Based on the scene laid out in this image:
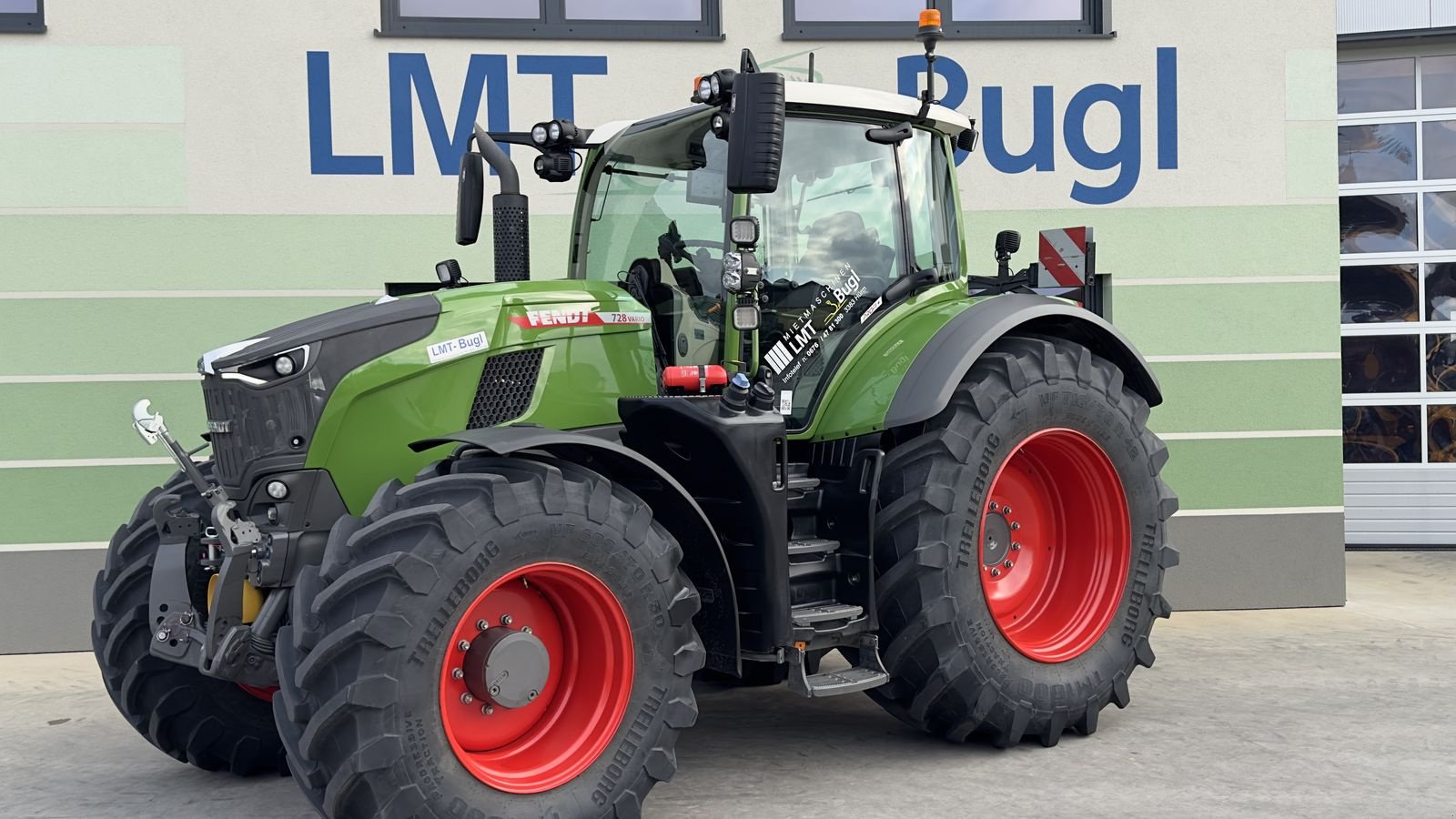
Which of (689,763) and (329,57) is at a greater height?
(329,57)

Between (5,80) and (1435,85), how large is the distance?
30.8 ft

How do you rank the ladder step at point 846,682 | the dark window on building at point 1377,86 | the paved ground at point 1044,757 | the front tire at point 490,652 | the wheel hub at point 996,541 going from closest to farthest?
the front tire at point 490,652 → the paved ground at point 1044,757 → the ladder step at point 846,682 → the wheel hub at point 996,541 → the dark window on building at point 1377,86

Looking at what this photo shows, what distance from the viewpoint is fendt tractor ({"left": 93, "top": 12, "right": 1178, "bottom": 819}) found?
375 centimetres

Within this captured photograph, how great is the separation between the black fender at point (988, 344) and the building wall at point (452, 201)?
2.18 metres

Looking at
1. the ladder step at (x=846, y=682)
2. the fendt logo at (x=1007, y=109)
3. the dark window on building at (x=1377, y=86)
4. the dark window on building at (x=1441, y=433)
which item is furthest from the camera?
the dark window on building at (x=1377, y=86)

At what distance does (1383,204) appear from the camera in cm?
985

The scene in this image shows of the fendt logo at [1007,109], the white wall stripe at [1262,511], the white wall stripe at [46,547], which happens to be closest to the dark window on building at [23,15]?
the fendt logo at [1007,109]

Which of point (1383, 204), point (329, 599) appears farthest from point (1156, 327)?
point (329, 599)

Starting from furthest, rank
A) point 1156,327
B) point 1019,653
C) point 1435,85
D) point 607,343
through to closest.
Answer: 1. point 1435,85
2. point 1156,327
3. point 1019,653
4. point 607,343

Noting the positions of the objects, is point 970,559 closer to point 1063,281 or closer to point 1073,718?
point 1073,718

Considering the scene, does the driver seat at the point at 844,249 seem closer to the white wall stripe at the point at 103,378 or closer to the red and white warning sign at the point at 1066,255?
the red and white warning sign at the point at 1066,255

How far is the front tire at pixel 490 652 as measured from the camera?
3.56 m

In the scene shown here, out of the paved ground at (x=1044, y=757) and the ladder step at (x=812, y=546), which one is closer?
the paved ground at (x=1044, y=757)

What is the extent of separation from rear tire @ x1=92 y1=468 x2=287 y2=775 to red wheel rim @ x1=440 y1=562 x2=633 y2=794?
1.30 metres
